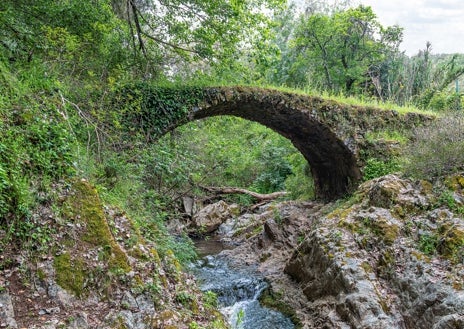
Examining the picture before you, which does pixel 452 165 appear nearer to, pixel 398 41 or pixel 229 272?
pixel 229 272

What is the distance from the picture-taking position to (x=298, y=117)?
964 cm

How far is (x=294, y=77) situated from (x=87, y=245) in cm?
1771

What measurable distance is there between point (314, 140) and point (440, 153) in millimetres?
4232

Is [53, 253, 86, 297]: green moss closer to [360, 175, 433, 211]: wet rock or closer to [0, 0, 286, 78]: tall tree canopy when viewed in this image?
[0, 0, 286, 78]: tall tree canopy

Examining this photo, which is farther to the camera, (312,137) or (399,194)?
(312,137)

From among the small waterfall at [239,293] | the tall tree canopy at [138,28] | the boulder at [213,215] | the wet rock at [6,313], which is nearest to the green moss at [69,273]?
the wet rock at [6,313]

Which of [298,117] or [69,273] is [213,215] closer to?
[298,117]

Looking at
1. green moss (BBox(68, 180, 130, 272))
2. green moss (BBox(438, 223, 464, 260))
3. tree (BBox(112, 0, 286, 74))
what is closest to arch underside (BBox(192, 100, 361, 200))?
tree (BBox(112, 0, 286, 74))

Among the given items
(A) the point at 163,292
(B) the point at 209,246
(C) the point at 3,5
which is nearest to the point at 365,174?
(B) the point at 209,246

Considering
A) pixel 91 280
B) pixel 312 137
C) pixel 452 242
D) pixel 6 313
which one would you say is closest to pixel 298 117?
pixel 312 137

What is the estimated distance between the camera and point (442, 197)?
6.33 m

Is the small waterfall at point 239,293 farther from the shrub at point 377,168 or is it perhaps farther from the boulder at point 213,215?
the shrub at point 377,168

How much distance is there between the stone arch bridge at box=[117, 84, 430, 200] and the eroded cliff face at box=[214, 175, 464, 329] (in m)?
2.46

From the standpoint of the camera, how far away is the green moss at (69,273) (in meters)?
3.26
